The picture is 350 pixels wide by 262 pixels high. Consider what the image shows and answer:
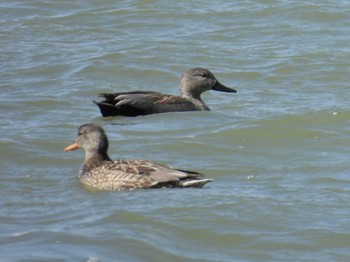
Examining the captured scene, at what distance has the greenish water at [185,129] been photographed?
10.7m

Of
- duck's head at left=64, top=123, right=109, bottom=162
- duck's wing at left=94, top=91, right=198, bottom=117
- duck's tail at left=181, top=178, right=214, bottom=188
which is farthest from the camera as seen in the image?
duck's wing at left=94, top=91, right=198, bottom=117

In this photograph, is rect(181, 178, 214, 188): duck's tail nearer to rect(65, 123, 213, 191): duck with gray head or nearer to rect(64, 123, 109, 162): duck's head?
rect(65, 123, 213, 191): duck with gray head

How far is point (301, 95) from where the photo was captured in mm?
17062

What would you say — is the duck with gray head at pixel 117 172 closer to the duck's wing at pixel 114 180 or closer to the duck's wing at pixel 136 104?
the duck's wing at pixel 114 180

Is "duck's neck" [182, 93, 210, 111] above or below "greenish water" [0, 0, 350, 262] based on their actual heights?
below

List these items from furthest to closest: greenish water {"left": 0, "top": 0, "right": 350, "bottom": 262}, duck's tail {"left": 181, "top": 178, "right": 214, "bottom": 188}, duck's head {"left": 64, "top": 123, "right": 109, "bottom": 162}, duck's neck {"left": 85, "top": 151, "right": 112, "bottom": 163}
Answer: duck's head {"left": 64, "top": 123, "right": 109, "bottom": 162}, duck's neck {"left": 85, "top": 151, "right": 112, "bottom": 163}, duck's tail {"left": 181, "top": 178, "right": 214, "bottom": 188}, greenish water {"left": 0, "top": 0, "right": 350, "bottom": 262}

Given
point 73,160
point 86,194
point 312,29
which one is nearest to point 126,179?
point 86,194

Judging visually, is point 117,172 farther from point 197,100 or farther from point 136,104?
point 197,100

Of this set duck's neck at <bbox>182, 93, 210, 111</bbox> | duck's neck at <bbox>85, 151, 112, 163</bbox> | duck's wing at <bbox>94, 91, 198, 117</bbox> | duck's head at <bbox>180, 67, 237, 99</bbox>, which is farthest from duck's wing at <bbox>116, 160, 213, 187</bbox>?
duck's head at <bbox>180, 67, 237, 99</bbox>

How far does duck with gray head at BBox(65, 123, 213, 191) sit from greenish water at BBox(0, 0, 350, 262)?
117 millimetres

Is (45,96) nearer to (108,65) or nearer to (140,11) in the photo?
(108,65)

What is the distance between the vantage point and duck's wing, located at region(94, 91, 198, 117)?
1594 centimetres

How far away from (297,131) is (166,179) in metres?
3.16

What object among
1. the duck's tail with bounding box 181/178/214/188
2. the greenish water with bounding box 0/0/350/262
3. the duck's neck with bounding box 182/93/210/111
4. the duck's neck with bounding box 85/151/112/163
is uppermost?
the duck's tail with bounding box 181/178/214/188
